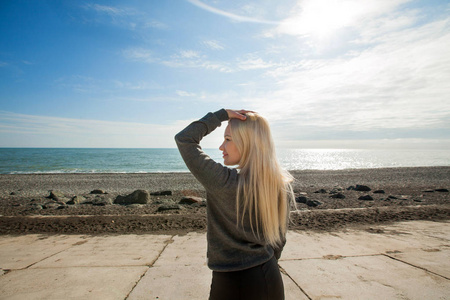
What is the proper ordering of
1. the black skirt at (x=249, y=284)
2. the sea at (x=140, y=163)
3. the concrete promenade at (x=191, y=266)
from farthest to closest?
the sea at (x=140, y=163), the concrete promenade at (x=191, y=266), the black skirt at (x=249, y=284)

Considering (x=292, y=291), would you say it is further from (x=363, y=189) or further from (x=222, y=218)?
(x=363, y=189)

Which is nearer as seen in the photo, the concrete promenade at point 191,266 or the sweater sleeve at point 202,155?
the sweater sleeve at point 202,155

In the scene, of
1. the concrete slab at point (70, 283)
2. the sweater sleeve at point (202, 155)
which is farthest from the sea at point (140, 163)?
the sweater sleeve at point (202, 155)

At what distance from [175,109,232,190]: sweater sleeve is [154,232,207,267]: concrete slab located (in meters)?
2.43

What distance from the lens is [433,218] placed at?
5.54m

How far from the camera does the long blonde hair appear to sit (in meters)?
1.32

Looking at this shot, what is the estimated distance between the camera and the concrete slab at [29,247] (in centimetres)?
341

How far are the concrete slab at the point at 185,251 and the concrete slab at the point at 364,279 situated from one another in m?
1.19

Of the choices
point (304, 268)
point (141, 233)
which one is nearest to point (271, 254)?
point (304, 268)

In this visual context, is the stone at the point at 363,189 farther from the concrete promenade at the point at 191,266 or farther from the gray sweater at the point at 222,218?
the gray sweater at the point at 222,218

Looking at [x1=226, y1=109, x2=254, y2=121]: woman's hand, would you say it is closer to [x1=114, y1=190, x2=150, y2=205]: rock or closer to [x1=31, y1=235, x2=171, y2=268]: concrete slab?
[x1=31, y1=235, x2=171, y2=268]: concrete slab

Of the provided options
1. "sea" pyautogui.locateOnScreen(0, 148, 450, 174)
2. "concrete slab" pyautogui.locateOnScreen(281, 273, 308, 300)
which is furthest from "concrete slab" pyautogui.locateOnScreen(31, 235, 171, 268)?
"sea" pyautogui.locateOnScreen(0, 148, 450, 174)

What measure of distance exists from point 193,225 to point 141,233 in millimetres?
1007

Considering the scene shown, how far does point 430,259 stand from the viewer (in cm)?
336
